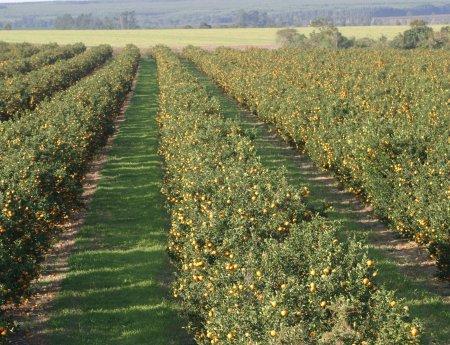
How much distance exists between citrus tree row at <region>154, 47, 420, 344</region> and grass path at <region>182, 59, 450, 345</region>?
1302 mm

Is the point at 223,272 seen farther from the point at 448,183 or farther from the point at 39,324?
the point at 448,183

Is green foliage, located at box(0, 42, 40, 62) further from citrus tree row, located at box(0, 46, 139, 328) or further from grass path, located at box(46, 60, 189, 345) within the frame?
grass path, located at box(46, 60, 189, 345)

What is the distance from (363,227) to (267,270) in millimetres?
9797

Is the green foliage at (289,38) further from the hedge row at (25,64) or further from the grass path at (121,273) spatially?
the grass path at (121,273)

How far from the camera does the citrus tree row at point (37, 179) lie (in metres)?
11.9

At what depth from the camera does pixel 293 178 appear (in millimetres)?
22766

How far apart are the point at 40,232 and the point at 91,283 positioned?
178 cm

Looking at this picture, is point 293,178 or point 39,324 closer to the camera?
point 39,324

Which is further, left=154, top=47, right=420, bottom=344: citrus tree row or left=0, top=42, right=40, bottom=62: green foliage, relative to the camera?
left=0, top=42, right=40, bottom=62: green foliage

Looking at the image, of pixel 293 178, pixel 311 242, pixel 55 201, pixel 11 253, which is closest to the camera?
pixel 311 242

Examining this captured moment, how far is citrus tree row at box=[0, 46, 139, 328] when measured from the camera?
11.9 meters

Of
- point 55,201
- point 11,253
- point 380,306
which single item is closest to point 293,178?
point 55,201

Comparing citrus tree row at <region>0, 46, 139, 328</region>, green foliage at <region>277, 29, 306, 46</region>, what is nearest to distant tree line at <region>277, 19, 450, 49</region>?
green foliage at <region>277, 29, 306, 46</region>

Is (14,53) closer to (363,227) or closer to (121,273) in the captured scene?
(121,273)
